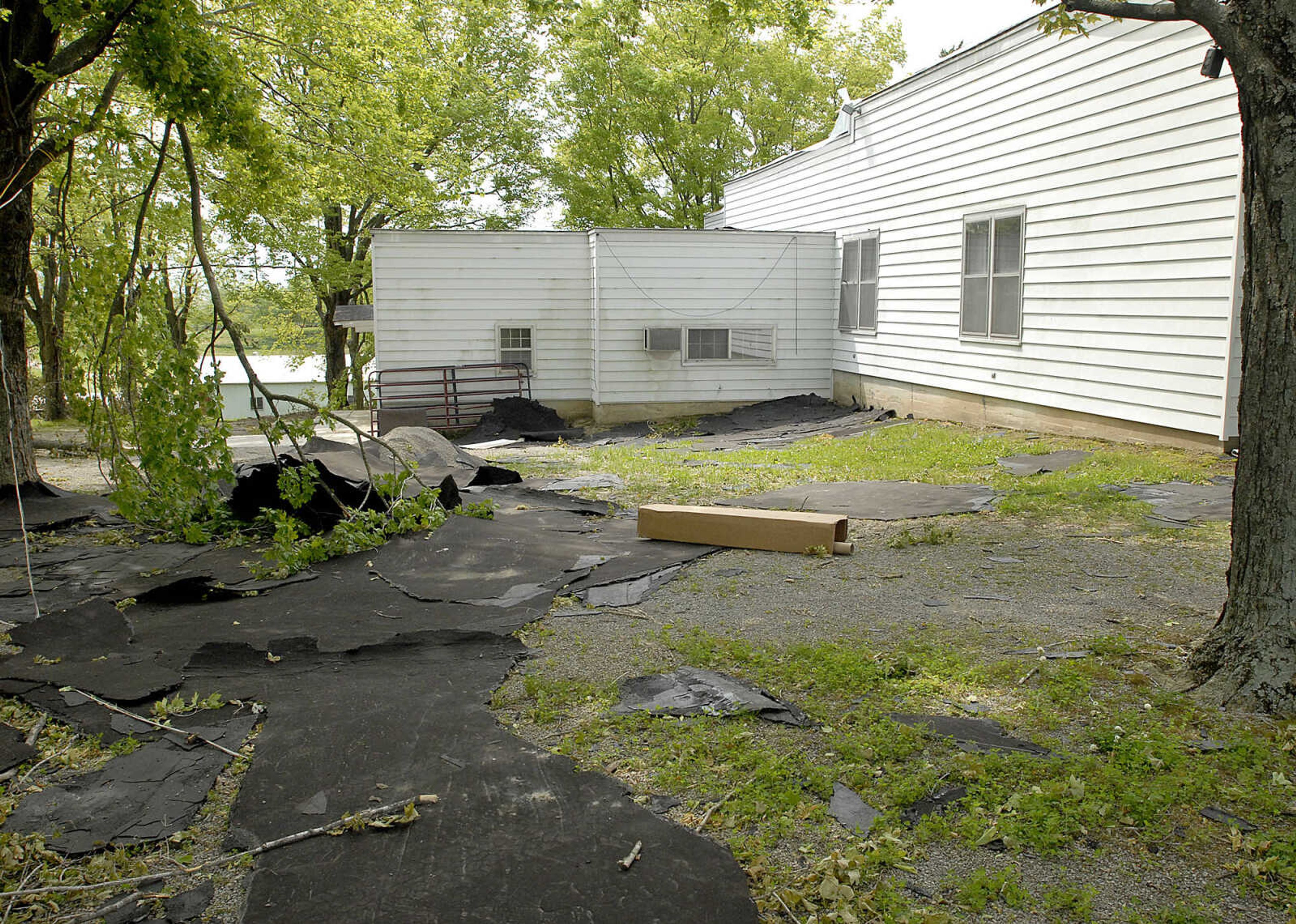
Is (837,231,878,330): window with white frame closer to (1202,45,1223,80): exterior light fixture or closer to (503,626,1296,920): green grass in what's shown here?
(1202,45,1223,80): exterior light fixture

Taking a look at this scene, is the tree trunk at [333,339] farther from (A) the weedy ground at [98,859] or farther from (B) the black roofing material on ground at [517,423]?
(A) the weedy ground at [98,859]

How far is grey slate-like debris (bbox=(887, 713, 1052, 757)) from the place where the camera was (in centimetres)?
349

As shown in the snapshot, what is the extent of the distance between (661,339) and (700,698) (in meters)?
12.2

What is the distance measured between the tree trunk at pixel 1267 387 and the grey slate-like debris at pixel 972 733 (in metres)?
0.85

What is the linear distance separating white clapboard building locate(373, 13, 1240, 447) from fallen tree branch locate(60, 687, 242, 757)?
7.92 meters

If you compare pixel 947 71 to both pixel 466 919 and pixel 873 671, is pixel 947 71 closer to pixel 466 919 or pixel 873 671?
pixel 873 671

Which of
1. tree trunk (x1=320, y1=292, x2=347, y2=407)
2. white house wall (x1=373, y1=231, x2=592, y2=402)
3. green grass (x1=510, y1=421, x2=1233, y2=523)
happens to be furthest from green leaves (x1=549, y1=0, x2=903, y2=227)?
green grass (x1=510, y1=421, x2=1233, y2=523)

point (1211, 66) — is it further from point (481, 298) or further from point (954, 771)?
point (481, 298)

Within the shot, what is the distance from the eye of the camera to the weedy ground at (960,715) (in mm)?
2748

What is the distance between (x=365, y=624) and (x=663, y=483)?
457cm

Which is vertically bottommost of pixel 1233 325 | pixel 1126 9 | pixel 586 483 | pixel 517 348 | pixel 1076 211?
pixel 586 483

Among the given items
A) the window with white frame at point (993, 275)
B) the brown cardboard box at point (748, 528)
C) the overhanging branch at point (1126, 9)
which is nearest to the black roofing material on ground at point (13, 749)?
the brown cardboard box at point (748, 528)

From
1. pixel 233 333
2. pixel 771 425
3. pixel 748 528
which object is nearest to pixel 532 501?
pixel 748 528

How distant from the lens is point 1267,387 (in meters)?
3.59
